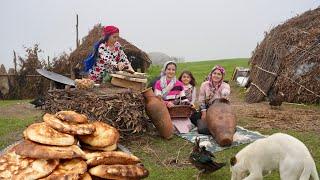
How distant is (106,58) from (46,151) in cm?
478

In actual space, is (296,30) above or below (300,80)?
above

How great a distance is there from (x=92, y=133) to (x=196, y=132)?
12.4 feet

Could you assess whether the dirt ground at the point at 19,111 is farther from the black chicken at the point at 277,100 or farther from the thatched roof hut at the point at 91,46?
the black chicken at the point at 277,100

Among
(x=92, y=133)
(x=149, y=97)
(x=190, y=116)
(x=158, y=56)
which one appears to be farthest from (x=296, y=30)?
(x=158, y=56)

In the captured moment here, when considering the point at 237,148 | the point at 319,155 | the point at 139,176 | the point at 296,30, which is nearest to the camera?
the point at 139,176

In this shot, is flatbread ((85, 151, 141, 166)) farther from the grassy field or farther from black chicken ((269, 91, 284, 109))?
black chicken ((269, 91, 284, 109))

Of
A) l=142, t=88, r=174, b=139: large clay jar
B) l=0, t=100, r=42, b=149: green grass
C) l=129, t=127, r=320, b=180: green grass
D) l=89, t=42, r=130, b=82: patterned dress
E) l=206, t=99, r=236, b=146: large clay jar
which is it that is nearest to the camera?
l=129, t=127, r=320, b=180: green grass

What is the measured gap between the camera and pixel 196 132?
7902 mm

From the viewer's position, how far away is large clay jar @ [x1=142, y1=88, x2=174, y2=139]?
7.51 metres

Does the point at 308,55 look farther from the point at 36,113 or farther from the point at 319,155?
the point at 36,113

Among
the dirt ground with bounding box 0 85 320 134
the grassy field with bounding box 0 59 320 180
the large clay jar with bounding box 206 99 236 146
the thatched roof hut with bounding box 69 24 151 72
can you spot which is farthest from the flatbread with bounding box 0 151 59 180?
the thatched roof hut with bounding box 69 24 151 72

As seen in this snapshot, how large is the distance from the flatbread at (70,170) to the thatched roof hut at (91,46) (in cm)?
1403

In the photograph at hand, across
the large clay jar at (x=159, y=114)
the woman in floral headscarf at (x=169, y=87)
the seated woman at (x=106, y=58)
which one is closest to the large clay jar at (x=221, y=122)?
the large clay jar at (x=159, y=114)

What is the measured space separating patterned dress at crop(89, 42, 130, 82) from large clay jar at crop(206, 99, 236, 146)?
6.44 feet
